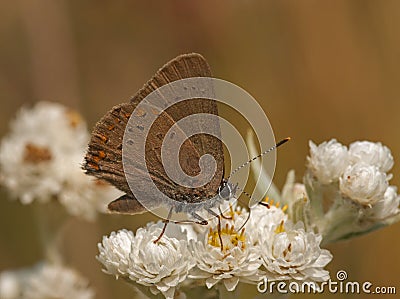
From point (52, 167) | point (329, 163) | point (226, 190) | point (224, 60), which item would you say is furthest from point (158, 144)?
point (224, 60)

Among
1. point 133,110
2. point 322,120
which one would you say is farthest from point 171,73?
point 322,120

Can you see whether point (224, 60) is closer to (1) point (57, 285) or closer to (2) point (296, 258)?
(1) point (57, 285)

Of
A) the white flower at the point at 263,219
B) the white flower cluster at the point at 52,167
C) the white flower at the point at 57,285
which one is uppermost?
the white flower cluster at the point at 52,167

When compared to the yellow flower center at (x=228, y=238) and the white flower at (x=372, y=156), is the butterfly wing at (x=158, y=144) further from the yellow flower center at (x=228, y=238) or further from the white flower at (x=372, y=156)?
the white flower at (x=372, y=156)

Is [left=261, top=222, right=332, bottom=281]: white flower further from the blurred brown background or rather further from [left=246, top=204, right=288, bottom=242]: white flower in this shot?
the blurred brown background

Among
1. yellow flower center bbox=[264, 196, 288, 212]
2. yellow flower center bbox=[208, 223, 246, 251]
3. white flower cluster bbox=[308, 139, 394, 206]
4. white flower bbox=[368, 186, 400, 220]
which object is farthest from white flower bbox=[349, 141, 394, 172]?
yellow flower center bbox=[208, 223, 246, 251]

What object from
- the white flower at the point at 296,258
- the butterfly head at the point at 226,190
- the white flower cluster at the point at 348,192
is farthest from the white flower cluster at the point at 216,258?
the white flower cluster at the point at 348,192
